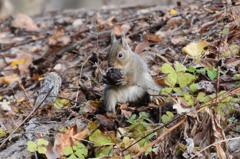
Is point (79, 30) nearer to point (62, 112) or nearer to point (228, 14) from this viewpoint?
point (228, 14)

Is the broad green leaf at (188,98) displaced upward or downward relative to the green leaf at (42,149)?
upward

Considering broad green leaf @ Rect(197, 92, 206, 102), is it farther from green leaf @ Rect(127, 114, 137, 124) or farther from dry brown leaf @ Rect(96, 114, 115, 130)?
dry brown leaf @ Rect(96, 114, 115, 130)

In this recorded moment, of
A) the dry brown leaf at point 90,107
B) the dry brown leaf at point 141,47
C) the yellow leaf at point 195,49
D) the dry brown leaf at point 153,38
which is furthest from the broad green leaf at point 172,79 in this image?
the dry brown leaf at point 153,38

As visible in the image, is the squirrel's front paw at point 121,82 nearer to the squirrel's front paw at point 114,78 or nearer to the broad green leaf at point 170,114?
the squirrel's front paw at point 114,78

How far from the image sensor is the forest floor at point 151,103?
3.15 m

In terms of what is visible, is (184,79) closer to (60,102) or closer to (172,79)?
(172,79)

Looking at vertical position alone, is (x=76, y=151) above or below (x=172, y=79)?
below

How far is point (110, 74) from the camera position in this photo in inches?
142

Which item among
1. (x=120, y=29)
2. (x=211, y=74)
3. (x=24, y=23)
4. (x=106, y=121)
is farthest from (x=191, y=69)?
(x=24, y=23)

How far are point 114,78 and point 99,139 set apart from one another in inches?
18.8

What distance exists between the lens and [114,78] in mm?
3582

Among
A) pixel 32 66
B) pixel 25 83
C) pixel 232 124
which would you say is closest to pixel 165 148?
pixel 232 124

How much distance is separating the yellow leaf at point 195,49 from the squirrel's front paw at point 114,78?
35.5 inches

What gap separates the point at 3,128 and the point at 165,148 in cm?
127
